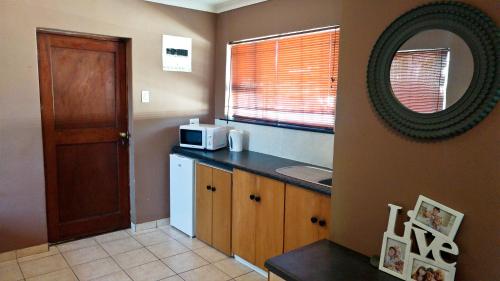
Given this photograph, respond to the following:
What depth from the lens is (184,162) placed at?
3605 millimetres

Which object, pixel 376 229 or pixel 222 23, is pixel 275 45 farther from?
pixel 376 229

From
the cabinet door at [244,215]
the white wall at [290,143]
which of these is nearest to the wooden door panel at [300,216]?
the cabinet door at [244,215]

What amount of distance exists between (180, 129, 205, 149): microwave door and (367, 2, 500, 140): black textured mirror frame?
231 cm

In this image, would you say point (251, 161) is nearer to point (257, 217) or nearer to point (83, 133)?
point (257, 217)

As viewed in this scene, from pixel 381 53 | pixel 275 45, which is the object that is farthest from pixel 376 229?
pixel 275 45

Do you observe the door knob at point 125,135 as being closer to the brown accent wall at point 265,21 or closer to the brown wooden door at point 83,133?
the brown wooden door at point 83,133

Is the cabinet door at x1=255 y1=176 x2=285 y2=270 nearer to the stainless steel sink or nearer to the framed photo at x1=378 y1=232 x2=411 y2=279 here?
the stainless steel sink

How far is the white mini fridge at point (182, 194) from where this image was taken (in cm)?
357

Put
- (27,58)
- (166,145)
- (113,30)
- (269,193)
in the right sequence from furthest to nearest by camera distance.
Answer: (166,145), (113,30), (27,58), (269,193)

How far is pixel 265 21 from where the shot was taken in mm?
3453

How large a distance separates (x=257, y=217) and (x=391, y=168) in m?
1.54

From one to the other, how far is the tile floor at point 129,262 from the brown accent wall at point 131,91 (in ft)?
0.81

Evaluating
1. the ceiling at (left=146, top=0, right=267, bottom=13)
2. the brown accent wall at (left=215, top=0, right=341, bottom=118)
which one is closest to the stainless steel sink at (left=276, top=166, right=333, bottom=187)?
the brown accent wall at (left=215, top=0, right=341, bottom=118)

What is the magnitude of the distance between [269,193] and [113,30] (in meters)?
2.12
